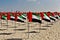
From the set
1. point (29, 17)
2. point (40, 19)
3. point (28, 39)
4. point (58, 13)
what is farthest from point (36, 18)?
point (58, 13)

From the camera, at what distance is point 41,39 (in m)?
17.7

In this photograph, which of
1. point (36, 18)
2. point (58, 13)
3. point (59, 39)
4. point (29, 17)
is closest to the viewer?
point (59, 39)

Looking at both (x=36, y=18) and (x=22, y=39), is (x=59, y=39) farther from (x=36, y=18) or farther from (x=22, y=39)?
(x=36, y=18)

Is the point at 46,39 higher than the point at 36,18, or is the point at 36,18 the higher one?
the point at 36,18

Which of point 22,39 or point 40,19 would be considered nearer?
point 22,39

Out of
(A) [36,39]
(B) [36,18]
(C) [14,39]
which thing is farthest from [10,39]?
(B) [36,18]

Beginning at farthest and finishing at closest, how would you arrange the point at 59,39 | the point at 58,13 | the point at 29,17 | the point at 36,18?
the point at 58,13, the point at 36,18, the point at 29,17, the point at 59,39

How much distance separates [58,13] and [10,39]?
34.6 meters

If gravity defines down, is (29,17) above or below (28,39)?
above

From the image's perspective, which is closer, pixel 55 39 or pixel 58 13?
pixel 55 39

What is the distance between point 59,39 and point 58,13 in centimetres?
3455

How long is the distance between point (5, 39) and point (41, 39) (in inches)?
107

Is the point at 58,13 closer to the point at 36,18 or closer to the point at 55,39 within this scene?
the point at 36,18

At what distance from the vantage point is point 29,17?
2025cm
